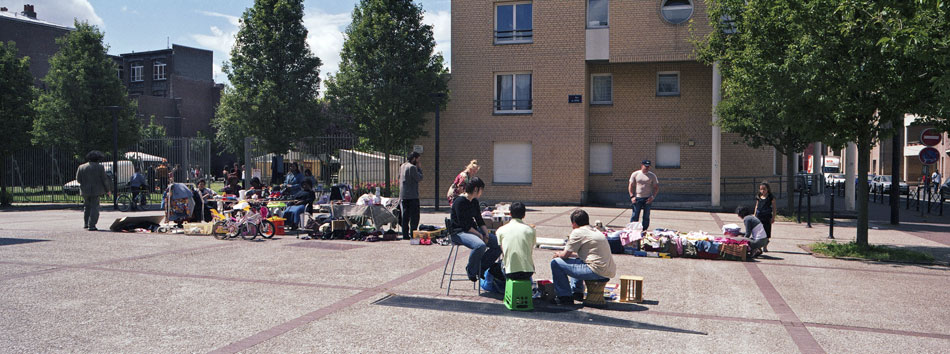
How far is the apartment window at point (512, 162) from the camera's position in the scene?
24.2 m

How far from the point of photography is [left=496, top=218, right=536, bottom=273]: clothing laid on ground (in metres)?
6.69

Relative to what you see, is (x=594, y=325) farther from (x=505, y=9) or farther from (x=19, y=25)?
(x=19, y=25)

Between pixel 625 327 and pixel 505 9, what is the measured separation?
1991 cm

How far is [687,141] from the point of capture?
2409 cm

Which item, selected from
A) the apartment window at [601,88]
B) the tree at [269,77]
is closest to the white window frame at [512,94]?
the apartment window at [601,88]

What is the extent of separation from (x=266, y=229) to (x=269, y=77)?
11.9 metres

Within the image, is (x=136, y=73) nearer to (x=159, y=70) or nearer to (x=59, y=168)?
(x=159, y=70)

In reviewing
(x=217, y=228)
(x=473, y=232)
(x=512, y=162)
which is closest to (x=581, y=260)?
(x=473, y=232)

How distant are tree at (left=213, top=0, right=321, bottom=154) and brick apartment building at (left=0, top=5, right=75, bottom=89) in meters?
35.7

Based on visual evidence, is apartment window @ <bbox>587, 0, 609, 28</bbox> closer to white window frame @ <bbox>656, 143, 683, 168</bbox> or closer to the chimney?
white window frame @ <bbox>656, 143, 683, 168</bbox>

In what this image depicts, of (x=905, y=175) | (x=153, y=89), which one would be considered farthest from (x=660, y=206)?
(x=153, y=89)

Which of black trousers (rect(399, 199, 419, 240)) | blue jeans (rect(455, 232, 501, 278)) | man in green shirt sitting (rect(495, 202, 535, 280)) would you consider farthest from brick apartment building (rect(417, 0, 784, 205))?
man in green shirt sitting (rect(495, 202, 535, 280))

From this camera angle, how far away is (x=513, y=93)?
79.8 feet

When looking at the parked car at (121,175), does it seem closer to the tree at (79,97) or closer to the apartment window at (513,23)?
the tree at (79,97)
